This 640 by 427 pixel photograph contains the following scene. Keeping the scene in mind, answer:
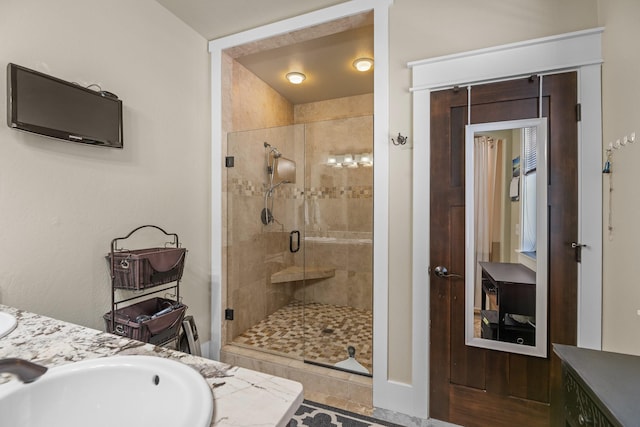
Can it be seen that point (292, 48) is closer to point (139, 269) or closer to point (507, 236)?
point (139, 269)

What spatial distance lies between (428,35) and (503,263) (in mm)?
1411

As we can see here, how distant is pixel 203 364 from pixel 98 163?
149 centimetres

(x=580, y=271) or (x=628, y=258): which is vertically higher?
(x=628, y=258)

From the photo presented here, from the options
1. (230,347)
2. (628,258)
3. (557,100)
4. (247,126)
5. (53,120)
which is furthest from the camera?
(247,126)

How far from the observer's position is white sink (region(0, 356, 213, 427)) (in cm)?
63

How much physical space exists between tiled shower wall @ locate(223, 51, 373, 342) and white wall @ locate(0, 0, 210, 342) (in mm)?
281

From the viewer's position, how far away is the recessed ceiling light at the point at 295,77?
304 centimetres

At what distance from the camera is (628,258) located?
122 centimetres

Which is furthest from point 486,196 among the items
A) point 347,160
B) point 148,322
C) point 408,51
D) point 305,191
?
point 148,322

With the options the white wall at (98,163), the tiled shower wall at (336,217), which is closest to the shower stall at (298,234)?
the tiled shower wall at (336,217)

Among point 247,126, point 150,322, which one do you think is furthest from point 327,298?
point 247,126

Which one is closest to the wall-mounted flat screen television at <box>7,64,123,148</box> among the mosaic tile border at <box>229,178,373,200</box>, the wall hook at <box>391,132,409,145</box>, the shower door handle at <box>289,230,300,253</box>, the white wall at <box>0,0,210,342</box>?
the white wall at <box>0,0,210,342</box>

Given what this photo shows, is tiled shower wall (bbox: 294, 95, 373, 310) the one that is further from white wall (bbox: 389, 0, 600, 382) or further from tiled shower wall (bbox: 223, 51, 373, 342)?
white wall (bbox: 389, 0, 600, 382)

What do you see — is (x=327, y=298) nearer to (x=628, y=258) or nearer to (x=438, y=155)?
(x=438, y=155)
